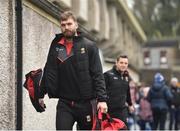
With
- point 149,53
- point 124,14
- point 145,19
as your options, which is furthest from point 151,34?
point 124,14

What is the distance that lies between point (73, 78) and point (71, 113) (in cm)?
38

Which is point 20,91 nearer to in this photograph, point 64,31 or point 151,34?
point 64,31

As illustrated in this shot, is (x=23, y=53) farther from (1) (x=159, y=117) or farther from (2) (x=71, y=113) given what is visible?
(1) (x=159, y=117)

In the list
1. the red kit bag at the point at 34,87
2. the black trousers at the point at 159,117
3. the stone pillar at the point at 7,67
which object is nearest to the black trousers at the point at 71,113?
the red kit bag at the point at 34,87

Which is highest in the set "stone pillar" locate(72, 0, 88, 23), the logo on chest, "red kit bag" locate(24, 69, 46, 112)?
"stone pillar" locate(72, 0, 88, 23)

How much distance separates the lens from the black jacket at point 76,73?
20.9 ft

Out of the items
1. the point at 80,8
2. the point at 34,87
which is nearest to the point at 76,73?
the point at 34,87

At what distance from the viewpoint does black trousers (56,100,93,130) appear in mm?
6312

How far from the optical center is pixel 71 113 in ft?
20.9

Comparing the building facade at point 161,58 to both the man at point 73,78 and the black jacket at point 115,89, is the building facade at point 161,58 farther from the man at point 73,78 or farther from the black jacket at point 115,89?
the man at point 73,78

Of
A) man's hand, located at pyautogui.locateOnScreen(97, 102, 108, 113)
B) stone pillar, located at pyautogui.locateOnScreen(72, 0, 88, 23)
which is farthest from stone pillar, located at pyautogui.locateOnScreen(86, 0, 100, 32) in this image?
man's hand, located at pyautogui.locateOnScreen(97, 102, 108, 113)

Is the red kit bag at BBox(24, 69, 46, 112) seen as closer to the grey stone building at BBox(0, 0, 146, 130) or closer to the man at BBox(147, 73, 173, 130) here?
the grey stone building at BBox(0, 0, 146, 130)

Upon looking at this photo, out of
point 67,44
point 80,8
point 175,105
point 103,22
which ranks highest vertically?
point 103,22

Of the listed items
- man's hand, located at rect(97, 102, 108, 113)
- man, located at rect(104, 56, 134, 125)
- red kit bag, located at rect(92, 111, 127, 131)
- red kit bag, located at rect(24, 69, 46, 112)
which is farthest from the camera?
man, located at rect(104, 56, 134, 125)
